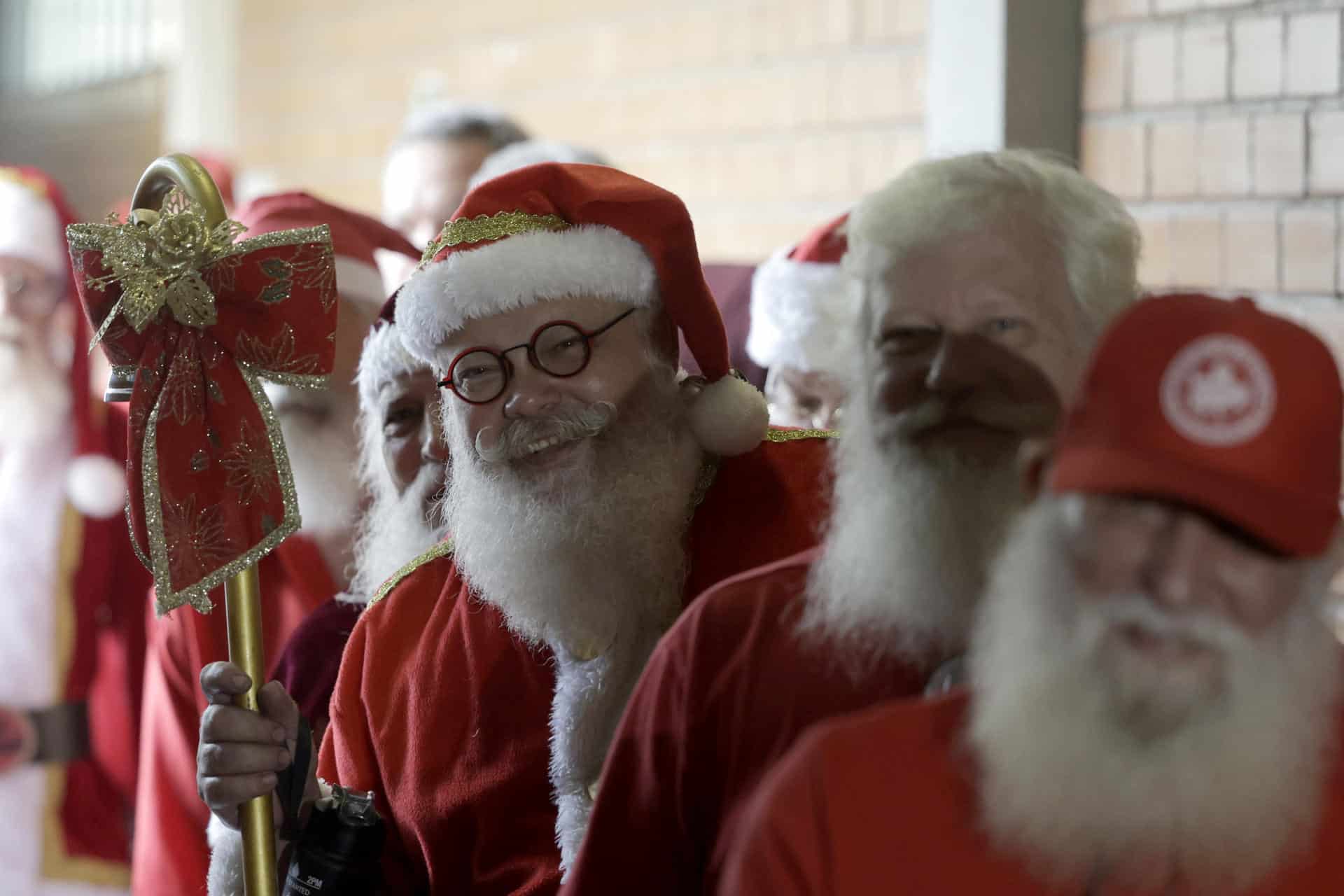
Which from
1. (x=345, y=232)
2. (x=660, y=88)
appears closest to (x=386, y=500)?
(x=345, y=232)

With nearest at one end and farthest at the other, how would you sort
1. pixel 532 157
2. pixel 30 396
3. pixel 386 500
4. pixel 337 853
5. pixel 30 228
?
pixel 337 853 → pixel 386 500 → pixel 30 228 → pixel 30 396 → pixel 532 157

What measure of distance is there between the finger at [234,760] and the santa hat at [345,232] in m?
1.30

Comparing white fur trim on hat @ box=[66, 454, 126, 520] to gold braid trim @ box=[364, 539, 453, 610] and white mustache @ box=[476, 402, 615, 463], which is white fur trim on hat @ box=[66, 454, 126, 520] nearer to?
gold braid trim @ box=[364, 539, 453, 610]

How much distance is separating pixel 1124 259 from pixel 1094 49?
191 centimetres

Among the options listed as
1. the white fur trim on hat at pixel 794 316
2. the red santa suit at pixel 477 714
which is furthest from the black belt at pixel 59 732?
the white fur trim on hat at pixel 794 316

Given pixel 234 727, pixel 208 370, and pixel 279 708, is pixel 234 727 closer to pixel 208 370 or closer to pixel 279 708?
pixel 279 708

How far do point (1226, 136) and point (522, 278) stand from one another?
1.68 meters

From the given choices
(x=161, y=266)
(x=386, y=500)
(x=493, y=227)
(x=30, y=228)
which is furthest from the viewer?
(x=30, y=228)

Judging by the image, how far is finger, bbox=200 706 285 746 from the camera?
1820 mm

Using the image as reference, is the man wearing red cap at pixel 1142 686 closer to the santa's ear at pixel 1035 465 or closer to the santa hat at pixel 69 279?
the santa's ear at pixel 1035 465

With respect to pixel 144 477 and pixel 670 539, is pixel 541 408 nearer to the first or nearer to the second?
pixel 670 539

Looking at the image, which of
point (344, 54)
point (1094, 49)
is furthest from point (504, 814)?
point (344, 54)

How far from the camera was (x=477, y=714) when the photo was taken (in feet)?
7.02

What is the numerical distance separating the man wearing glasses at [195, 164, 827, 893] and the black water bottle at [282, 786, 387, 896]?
105 millimetres
